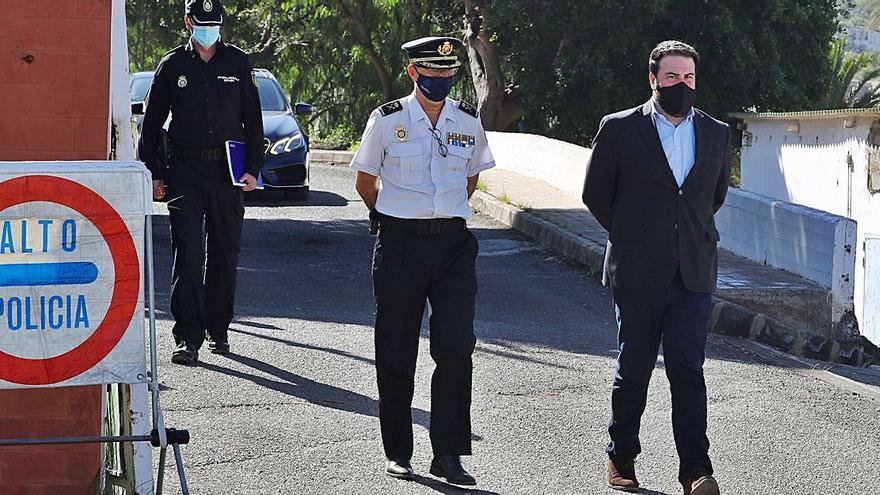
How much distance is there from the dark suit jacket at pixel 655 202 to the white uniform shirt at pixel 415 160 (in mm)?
618

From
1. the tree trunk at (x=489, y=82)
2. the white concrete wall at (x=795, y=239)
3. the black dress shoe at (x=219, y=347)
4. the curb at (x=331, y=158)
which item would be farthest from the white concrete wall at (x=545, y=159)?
the black dress shoe at (x=219, y=347)

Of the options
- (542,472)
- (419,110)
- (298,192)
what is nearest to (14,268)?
(419,110)

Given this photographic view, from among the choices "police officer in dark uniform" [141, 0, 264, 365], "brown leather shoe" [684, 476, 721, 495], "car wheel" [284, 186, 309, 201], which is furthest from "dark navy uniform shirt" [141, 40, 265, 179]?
"car wheel" [284, 186, 309, 201]

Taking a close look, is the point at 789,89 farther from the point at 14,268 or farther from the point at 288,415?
the point at 14,268

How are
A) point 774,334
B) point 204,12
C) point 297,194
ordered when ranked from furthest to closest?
point 297,194 < point 774,334 < point 204,12

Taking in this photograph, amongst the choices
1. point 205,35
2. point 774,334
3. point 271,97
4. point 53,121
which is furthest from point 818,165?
point 53,121

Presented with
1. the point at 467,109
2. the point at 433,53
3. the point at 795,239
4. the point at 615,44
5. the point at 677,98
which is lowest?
the point at 795,239

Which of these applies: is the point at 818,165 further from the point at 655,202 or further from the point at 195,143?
the point at 655,202

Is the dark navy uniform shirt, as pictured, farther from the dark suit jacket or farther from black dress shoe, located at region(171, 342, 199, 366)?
the dark suit jacket

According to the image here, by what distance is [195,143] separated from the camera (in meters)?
7.87

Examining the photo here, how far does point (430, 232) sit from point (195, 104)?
251 centimetres

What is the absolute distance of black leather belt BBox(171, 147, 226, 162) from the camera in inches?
311

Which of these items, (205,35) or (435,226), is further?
(205,35)

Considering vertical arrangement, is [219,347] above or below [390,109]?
below
